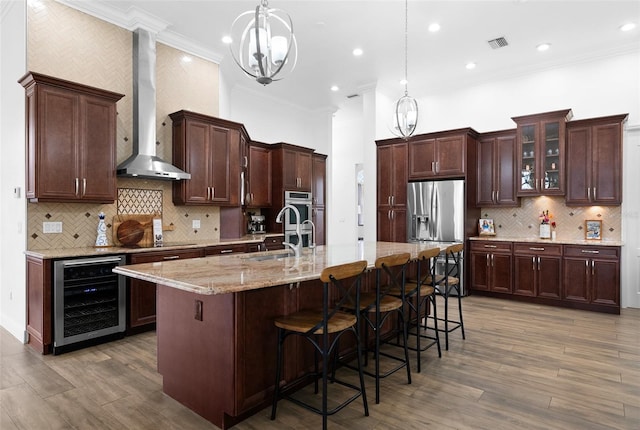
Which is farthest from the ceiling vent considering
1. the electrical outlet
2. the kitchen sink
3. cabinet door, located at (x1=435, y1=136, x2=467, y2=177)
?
the electrical outlet

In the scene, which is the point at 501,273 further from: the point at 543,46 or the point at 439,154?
the point at 543,46

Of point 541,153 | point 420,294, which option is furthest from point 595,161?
point 420,294

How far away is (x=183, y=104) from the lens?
500cm

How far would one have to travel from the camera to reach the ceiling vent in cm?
497

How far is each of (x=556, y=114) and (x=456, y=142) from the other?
1376mm

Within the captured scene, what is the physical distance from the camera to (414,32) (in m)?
4.79

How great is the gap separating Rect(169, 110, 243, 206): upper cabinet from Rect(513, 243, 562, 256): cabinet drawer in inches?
165

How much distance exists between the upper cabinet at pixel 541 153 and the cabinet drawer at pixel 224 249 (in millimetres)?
4218

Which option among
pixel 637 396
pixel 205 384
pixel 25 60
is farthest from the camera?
pixel 25 60

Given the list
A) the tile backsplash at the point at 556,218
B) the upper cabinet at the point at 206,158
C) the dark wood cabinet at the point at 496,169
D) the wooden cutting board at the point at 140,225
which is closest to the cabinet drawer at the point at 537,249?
the tile backsplash at the point at 556,218

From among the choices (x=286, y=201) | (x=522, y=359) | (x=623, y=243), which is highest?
(x=286, y=201)

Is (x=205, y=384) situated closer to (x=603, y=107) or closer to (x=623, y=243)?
(x=623, y=243)

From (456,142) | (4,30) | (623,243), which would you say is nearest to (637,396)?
(623,243)

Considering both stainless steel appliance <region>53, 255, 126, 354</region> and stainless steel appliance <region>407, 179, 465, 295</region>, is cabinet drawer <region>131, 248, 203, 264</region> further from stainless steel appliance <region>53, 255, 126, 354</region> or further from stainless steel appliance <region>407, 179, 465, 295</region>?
Answer: stainless steel appliance <region>407, 179, 465, 295</region>
